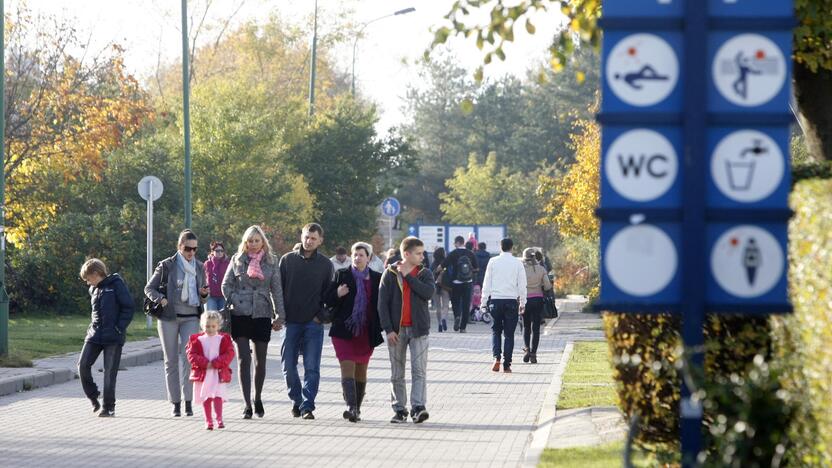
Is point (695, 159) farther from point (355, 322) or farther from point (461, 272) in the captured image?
point (461, 272)

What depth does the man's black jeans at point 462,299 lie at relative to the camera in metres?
31.9

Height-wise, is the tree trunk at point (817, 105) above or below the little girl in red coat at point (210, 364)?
above

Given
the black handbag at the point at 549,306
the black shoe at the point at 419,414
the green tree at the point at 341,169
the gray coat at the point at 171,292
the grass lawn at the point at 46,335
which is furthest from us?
the green tree at the point at 341,169

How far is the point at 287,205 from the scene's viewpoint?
1735 inches

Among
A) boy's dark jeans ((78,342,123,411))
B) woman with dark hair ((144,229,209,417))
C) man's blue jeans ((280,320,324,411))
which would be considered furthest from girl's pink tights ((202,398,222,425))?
boy's dark jeans ((78,342,123,411))

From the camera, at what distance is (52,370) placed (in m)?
19.7

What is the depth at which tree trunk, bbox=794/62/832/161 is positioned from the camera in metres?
13.1

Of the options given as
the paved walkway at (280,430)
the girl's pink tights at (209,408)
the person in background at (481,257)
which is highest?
the person in background at (481,257)

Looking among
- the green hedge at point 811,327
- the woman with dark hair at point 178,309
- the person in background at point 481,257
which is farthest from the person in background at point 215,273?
the person in background at point 481,257

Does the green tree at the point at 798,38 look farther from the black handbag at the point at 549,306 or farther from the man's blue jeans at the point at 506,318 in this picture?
the black handbag at the point at 549,306

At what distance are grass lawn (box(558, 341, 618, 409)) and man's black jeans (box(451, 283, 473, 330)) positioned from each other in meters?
6.72

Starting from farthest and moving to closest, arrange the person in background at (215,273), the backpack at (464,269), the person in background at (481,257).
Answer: the person in background at (481,257) < the backpack at (464,269) < the person in background at (215,273)

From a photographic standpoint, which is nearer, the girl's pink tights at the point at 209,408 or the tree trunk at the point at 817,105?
the tree trunk at the point at 817,105

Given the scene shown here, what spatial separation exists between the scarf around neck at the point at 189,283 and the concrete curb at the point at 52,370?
10.6 feet
